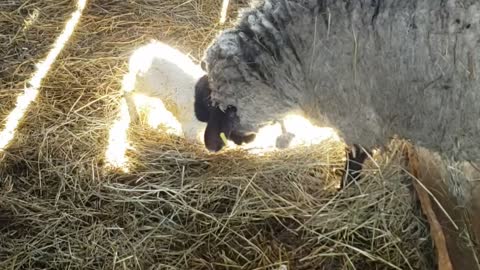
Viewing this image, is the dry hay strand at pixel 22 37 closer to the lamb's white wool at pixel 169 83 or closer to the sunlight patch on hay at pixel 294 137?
the lamb's white wool at pixel 169 83

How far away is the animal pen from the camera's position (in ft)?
8.75

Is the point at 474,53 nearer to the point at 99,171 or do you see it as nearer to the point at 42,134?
the point at 99,171

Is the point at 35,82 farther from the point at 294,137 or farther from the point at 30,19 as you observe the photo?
the point at 294,137

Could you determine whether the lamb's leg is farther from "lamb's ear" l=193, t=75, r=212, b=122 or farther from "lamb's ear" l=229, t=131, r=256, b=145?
"lamb's ear" l=193, t=75, r=212, b=122

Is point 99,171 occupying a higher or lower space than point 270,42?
lower

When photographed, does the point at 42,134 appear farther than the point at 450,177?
Yes

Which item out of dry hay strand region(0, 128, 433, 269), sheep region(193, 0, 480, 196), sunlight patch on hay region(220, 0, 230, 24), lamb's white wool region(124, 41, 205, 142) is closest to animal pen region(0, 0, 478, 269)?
dry hay strand region(0, 128, 433, 269)

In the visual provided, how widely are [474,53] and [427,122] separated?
0.35 metres

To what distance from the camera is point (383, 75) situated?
2.35 meters

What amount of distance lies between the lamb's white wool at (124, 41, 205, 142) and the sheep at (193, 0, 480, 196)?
16.7 inches

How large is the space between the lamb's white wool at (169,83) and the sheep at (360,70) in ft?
1.39

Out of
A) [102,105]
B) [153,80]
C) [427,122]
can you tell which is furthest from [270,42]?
[102,105]

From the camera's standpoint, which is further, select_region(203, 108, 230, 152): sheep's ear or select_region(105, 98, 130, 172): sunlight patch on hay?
select_region(105, 98, 130, 172): sunlight patch on hay

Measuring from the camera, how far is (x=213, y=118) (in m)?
2.80
